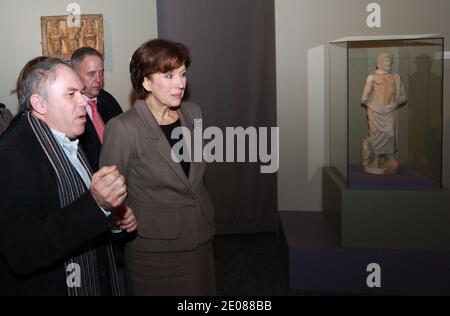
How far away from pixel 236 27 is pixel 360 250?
8.84 ft

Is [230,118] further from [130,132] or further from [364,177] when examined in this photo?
[130,132]

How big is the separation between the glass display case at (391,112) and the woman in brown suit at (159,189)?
1.70m

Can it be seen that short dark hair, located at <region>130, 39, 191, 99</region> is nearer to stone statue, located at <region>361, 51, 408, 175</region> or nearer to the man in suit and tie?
the man in suit and tie

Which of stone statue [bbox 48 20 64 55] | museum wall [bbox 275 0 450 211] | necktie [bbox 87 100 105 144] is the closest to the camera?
necktie [bbox 87 100 105 144]

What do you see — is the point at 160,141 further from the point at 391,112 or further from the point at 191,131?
the point at 391,112

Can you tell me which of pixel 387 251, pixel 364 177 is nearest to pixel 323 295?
pixel 387 251

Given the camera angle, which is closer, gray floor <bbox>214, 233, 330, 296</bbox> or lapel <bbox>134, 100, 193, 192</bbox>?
lapel <bbox>134, 100, 193, 192</bbox>

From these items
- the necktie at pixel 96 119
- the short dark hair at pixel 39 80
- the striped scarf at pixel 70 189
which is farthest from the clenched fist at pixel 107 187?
the necktie at pixel 96 119

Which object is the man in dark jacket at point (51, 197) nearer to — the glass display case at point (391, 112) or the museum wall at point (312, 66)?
the glass display case at point (391, 112)

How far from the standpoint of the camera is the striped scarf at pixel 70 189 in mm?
1398

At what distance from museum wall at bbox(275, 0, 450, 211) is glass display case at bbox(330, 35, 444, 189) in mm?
413

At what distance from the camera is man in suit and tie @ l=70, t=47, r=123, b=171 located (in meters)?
2.75

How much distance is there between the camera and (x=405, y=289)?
10.3 feet

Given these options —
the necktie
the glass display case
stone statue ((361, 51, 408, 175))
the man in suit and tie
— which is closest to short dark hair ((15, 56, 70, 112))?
the man in suit and tie
